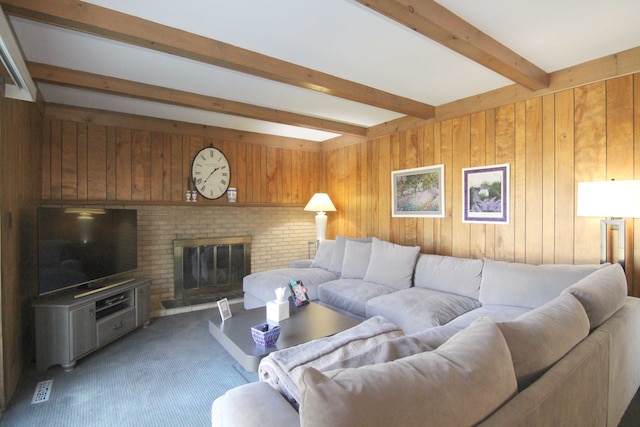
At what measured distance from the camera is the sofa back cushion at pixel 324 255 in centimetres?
430

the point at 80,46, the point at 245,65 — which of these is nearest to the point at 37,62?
the point at 80,46

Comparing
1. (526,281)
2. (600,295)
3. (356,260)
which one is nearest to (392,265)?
(356,260)

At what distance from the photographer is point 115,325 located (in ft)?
10.2

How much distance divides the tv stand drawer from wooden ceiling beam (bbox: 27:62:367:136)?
Answer: 2.08m

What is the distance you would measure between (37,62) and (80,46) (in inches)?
22.5

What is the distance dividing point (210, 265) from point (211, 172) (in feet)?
4.29

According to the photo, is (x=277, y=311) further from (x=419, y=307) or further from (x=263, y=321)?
(x=419, y=307)

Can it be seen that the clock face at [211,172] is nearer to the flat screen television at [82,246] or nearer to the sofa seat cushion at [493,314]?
the flat screen television at [82,246]

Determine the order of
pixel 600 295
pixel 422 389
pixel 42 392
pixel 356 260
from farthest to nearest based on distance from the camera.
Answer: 1. pixel 356 260
2. pixel 42 392
3. pixel 600 295
4. pixel 422 389

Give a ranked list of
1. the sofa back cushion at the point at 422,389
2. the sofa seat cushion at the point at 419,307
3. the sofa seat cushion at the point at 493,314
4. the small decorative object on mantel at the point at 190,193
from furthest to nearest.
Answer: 1. the small decorative object on mantel at the point at 190,193
2. the sofa seat cushion at the point at 419,307
3. the sofa seat cushion at the point at 493,314
4. the sofa back cushion at the point at 422,389

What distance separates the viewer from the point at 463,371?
870 mm

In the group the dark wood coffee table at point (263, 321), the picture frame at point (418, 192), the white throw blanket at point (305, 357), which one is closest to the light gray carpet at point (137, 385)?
the dark wood coffee table at point (263, 321)

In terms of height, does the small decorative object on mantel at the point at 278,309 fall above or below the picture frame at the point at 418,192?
below

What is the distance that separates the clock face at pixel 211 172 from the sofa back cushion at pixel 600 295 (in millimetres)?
3986
